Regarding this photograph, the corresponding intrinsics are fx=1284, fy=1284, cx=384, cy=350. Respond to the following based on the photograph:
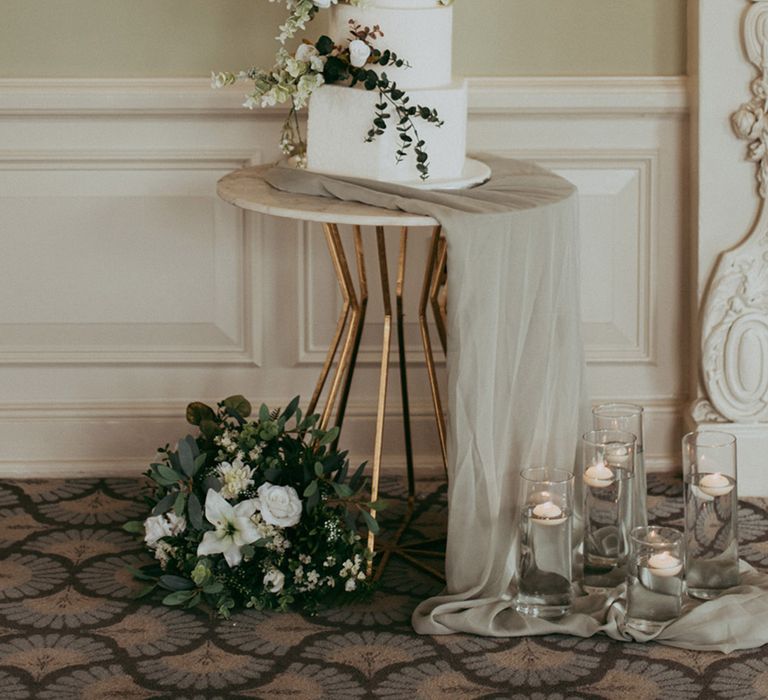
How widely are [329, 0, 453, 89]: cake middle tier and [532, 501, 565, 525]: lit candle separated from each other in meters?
0.89

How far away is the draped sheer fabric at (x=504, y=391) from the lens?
2.49 metres

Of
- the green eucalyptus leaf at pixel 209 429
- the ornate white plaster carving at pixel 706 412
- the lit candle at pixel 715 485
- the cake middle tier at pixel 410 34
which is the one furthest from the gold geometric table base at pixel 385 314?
the ornate white plaster carving at pixel 706 412

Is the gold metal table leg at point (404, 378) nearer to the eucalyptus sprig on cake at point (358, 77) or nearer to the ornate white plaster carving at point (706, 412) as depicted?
the eucalyptus sprig on cake at point (358, 77)

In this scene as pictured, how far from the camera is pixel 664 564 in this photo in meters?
2.43

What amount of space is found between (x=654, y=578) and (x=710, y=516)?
22 cm

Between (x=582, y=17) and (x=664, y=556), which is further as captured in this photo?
(x=582, y=17)

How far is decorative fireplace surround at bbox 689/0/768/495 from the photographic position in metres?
3.18

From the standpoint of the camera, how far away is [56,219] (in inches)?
132

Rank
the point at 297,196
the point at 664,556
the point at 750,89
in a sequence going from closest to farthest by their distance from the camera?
1. the point at 664,556
2. the point at 297,196
3. the point at 750,89

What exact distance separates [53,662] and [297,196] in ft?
3.38

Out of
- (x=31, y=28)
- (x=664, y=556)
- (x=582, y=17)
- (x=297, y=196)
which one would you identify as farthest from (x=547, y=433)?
(x=31, y=28)

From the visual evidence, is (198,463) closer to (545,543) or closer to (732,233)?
(545,543)

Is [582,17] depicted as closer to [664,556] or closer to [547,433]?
[547,433]

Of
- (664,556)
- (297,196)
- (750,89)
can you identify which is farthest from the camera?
(750,89)
